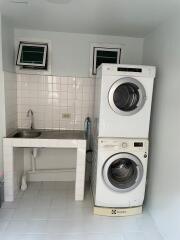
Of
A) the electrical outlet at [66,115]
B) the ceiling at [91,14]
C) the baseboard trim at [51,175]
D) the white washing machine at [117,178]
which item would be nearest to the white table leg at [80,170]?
the white washing machine at [117,178]

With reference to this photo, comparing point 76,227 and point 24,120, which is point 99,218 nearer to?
point 76,227

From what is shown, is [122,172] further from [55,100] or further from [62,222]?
[55,100]

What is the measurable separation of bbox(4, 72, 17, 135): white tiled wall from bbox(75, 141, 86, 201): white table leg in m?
0.93

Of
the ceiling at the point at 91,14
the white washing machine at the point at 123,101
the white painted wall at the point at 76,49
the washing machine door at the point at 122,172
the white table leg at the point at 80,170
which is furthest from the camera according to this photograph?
the white painted wall at the point at 76,49

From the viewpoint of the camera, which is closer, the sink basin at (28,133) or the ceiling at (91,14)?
the ceiling at (91,14)

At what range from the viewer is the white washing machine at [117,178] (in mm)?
2377

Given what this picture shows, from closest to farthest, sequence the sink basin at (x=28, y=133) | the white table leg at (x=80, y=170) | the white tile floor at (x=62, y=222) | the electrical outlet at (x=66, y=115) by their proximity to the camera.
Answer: the white tile floor at (x=62, y=222) < the white table leg at (x=80, y=170) < the sink basin at (x=28, y=133) < the electrical outlet at (x=66, y=115)

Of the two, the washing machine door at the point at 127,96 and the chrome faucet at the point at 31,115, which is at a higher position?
the washing machine door at the point at 127,96

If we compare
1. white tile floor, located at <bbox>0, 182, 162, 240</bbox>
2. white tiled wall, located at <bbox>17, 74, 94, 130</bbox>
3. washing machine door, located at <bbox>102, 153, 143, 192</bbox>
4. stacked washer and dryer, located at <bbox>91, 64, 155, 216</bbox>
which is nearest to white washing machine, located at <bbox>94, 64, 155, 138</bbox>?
stacked washer and dryer, located at <bbox>91, 64, 155, 216</bbox>

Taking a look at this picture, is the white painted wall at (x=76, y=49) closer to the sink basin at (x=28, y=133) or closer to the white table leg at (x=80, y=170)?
the sink basin at (x=28, y=133)

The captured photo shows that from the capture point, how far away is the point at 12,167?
2627 mm

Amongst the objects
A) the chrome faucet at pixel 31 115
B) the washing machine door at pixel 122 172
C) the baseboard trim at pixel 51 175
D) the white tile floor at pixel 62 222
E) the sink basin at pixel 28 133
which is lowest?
the white tile floor at pixel 62 222

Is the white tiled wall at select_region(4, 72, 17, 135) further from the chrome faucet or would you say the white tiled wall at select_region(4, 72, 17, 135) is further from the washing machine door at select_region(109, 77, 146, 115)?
A: the washing machine door at select_region(109, 77, 146, 115)

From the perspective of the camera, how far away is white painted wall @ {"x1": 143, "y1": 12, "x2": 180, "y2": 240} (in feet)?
6.47
